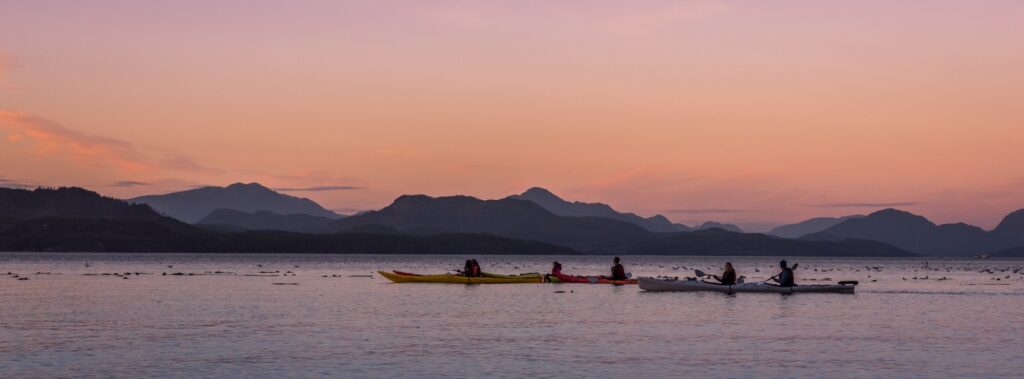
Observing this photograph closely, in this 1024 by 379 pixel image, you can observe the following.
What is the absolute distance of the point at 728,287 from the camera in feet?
221

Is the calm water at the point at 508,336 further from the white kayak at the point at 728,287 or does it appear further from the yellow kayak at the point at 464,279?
the yellow kayak at the point at 464,279

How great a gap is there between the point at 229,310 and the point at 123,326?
10.4 m

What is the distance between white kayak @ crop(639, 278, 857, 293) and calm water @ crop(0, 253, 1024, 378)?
1.76m

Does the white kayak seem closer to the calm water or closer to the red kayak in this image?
the calm water

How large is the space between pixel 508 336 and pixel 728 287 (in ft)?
103

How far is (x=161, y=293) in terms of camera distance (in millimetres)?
70562

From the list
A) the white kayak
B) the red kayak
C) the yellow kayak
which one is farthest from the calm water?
the yellow kayak

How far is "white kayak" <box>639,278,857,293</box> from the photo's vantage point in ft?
221

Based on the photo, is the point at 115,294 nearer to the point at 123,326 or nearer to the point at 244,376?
the point at 123,326

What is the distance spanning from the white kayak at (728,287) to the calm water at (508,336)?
5.77 ft

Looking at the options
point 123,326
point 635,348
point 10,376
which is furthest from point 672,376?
point 123,326

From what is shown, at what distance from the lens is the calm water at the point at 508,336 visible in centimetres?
2950

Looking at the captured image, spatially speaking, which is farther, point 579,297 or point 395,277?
point 395,277

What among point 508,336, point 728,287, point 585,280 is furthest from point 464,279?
point 508,336
